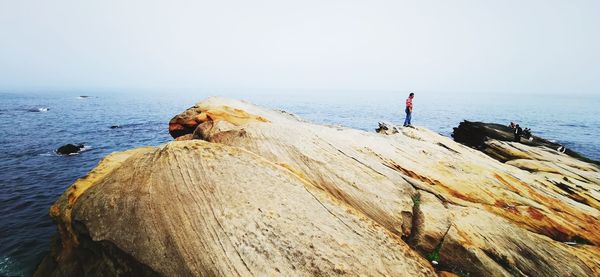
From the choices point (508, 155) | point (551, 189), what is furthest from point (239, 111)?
point (508, 155)

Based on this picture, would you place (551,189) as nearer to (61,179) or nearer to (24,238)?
(24,238)

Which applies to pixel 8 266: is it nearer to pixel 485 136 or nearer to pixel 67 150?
pixel 67 150

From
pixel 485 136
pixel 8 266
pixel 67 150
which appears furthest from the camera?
pixel 485 136

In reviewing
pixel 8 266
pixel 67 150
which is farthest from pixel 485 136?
pixel 67 150

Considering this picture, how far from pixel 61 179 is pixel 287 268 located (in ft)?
87.1

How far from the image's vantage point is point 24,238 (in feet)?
52.0

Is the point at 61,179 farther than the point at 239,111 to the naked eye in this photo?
Yes

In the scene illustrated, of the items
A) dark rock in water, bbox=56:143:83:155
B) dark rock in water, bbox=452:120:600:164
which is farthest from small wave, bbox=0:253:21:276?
dark rock in water, bbox=452:120:600:164

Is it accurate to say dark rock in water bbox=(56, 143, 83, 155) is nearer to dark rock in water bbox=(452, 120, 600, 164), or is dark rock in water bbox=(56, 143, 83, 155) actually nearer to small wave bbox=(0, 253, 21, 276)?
small wave bbox=(0, 253, 21, 276)

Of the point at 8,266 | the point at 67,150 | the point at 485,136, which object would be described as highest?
the point at 485,136

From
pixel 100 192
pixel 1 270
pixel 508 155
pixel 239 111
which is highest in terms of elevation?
pixel 239 111

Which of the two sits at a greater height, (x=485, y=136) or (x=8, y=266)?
(x=485, y=136)

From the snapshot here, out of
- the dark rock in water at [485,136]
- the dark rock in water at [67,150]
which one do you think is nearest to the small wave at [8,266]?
the dark rock in water at [67,150]

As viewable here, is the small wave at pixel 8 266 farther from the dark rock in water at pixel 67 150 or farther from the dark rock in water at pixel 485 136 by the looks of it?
the dark rock in water at pixel 485 136
